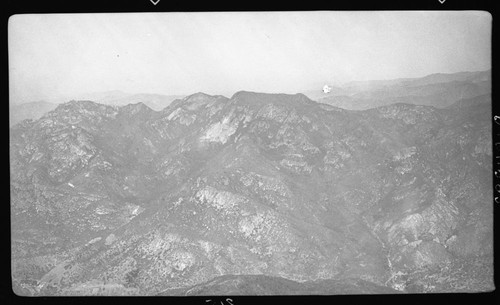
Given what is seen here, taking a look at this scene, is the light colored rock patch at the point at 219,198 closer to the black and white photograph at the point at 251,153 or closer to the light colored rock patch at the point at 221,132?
the black and white photograph at the point at 251,153

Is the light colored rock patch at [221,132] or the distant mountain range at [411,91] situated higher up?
the distant mountain range at [411,91]

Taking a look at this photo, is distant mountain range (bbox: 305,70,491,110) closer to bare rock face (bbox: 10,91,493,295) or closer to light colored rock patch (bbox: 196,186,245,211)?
bare rock face (bbox: 10,91,493,295)

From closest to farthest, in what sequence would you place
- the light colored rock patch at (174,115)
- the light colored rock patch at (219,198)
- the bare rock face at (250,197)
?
the bare rock face at (250,197), the light colored rock patch at (219,198), the light colored rock patch at (174,115)

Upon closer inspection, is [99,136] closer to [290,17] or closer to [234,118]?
[234,118]

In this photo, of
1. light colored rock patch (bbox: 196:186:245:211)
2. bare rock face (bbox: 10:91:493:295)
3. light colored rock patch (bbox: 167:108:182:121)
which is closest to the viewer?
bare rock face (bbox: 10:91:493:295)

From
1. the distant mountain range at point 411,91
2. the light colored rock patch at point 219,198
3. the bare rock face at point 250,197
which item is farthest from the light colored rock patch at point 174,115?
the distant mountain range at point 411,91

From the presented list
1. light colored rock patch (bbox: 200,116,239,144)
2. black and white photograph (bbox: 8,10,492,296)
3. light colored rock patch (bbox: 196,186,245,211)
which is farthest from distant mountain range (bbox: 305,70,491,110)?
light colored rock patch (bbox: 196,186,245,211)

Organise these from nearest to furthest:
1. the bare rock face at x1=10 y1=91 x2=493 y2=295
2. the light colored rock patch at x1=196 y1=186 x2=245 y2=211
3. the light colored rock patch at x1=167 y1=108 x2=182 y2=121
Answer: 1. the bare rock face at x1=10 y1=91 x2=493 y2=295
2. the light colored rock patch at x1=196 y1=186 x2=245 y2=211
3. the light colored rock patch at x1=167 y1=108 x2=182 y2=121
